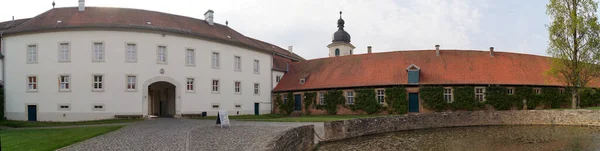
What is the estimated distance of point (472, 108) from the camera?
27.9 meters

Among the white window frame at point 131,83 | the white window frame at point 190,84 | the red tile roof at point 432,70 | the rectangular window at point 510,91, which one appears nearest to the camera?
the white window frame at point 131,83

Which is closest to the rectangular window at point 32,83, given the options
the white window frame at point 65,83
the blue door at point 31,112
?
the blue door at point 31,112

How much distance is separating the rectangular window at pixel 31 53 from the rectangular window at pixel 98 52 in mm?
3488

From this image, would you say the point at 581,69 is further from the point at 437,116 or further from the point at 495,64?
the point at 437,116

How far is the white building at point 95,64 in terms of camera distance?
2477 centimetres

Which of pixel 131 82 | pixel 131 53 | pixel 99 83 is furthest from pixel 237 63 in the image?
pixel 99 83

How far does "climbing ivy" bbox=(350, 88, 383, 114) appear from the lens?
1141 inches

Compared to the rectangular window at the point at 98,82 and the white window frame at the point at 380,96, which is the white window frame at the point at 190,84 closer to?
the rectangular window at the point at 98,82

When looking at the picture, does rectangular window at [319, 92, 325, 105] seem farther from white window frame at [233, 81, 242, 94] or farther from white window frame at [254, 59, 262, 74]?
white window frame at [233, 81, 242, 94]

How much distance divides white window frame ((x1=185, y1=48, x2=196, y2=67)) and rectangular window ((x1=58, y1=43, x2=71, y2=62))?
6.66 m

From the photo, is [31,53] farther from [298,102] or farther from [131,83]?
[298,102]

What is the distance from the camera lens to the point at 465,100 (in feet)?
91.7

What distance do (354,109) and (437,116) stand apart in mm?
7784

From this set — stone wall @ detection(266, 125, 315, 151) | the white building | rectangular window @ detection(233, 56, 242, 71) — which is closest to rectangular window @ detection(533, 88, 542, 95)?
rectangular window @ detection(233, 56, 242, 71)
